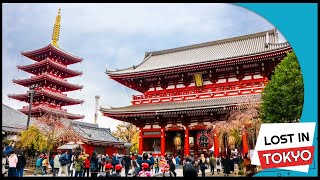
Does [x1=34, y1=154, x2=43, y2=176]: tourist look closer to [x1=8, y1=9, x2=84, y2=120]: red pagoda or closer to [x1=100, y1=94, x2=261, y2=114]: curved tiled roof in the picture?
[x1=100, y1=94, x2=261, y2=114]: curved tiled roof

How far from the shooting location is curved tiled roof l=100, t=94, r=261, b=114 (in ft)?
71.9

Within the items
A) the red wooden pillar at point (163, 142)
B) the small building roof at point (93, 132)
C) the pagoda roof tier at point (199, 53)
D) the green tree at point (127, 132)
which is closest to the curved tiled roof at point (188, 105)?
the red wooden pillar at point (163, 142)

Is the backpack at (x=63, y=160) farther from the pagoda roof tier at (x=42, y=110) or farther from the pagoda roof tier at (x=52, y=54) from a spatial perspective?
the pagoda roof tier at (x=52, y=54)

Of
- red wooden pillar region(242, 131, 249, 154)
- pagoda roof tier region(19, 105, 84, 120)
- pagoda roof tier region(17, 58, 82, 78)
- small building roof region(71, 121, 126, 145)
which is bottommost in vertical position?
red wooden pillar region(242, 131, 249, 154)

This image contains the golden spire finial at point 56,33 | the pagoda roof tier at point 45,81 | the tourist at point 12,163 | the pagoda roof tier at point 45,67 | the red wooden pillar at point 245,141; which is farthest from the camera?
the golden spire finial at point 56,33

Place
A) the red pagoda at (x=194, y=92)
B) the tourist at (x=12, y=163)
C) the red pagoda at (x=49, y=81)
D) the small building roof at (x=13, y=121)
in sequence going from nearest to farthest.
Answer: the tourist at (x=12, y=163), the red pagoda at (x=194, y=92), the small building roof at (x=13, y=121), the red pagoda at (x=49, y=81)

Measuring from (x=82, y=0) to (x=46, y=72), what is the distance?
33.0 m

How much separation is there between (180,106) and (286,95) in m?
9.18

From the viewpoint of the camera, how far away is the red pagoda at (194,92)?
75.0 ft

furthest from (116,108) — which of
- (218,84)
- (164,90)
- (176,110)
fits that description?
(218,84)

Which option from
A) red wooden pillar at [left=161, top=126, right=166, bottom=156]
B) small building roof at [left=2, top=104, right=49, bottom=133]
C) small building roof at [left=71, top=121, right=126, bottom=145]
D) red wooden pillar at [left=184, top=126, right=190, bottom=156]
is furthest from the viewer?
small building roof at [left=71, top=121, right=126, bottom=145]

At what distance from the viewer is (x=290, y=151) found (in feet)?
33.4

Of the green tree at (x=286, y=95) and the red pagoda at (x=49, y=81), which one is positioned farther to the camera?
the red pagoda at (x=49, y=81)

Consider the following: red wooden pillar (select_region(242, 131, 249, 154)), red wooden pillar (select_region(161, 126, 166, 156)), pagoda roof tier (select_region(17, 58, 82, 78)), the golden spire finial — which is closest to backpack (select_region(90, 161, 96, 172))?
red wooden pillar (select_region(242, 131, 249, 154))
